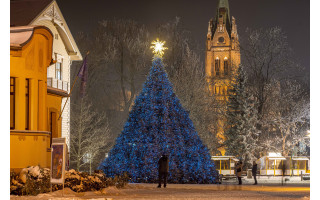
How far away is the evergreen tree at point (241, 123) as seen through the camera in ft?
189

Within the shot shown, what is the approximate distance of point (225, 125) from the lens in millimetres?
61500

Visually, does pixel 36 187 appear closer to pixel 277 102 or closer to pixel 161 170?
pixel 161 170

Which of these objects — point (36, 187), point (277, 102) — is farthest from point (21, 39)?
point (277, 102)

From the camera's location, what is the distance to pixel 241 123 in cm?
5838

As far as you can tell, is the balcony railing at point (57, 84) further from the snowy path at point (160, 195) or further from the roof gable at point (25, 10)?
the snowy path at point (160, 195)

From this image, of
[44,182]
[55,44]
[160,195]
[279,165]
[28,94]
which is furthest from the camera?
[279,165]

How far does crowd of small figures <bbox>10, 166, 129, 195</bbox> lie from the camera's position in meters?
17.7

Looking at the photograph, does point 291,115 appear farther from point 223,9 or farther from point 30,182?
point 223,9

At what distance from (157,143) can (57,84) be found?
8620mm

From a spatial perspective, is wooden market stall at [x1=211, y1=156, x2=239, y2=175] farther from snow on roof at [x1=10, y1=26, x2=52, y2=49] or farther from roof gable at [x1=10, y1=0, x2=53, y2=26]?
snow on roof at [x1=10, y1=26, x2=52, y2=49]

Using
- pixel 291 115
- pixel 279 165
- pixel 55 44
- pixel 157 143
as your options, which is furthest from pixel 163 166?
pixel 291 115

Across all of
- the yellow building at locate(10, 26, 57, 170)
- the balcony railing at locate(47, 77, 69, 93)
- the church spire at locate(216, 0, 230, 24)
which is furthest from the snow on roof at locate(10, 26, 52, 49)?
the church spire at locate(216, 0, 230, 24)

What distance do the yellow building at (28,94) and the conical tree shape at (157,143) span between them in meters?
5.20

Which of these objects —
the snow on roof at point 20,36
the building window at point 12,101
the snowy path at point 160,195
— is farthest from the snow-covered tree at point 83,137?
the building window at point 12,101
